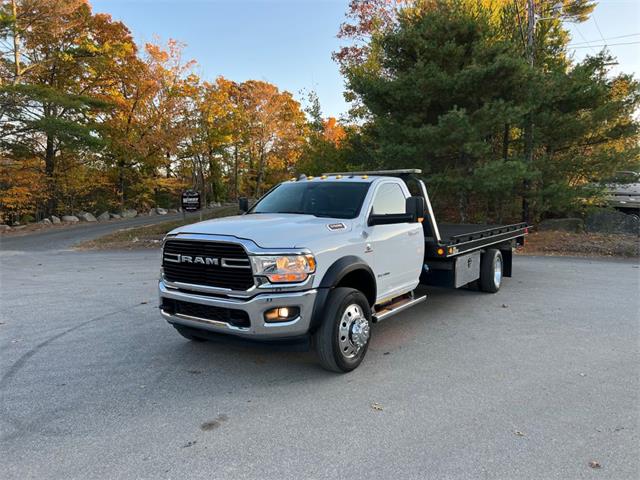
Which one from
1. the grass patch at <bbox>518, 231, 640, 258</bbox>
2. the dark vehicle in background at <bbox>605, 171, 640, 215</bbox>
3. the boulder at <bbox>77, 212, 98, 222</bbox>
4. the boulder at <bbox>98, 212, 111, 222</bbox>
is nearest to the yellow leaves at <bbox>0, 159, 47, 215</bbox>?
the boulder at <bbox>77, 212, 98, 222</bbox>

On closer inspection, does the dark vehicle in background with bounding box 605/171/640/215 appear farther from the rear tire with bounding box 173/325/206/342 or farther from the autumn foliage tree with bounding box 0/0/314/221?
the autumn foliage tree with bounding box 0/0/314/221

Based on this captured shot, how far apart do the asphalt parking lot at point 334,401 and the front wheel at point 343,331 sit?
0.62 ft

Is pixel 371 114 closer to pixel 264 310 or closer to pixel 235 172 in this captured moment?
pixel 264 310

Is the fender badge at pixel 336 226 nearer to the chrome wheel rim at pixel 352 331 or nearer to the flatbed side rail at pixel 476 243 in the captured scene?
the chrome wheel rim at pixel 352 331

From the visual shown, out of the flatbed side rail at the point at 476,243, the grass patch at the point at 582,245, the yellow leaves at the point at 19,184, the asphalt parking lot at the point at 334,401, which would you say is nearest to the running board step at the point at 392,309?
the asphalt parking lot at the point at 334,401

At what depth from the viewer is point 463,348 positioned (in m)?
4.96

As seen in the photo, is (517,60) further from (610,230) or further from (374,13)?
(374,13)


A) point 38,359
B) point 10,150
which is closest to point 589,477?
point 38,359

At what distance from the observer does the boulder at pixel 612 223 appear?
14.5 meters

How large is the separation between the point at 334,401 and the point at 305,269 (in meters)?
1.15

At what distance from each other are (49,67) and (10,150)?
635 centimetres

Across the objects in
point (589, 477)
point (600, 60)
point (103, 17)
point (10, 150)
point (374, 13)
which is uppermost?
point (103, 17)

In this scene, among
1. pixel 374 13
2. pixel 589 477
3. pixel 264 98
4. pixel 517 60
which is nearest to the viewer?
pixel 589 477

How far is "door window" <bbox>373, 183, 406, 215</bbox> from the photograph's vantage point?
518 cm
